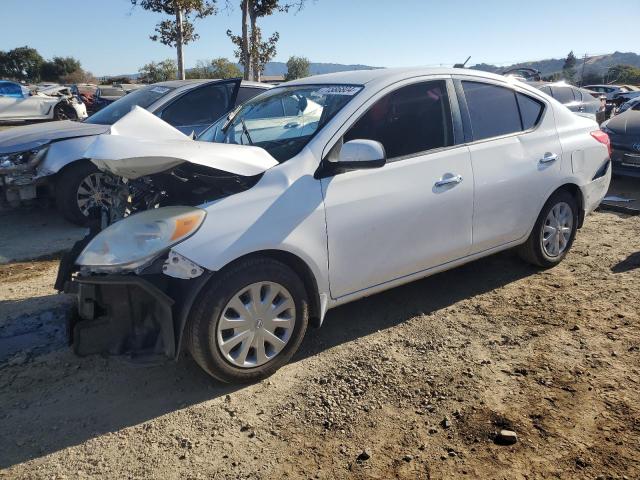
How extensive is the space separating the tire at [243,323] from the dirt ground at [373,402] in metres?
0.16

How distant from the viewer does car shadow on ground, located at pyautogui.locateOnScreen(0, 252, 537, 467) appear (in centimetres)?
285

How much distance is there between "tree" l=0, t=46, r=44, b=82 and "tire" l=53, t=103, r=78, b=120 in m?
32.7

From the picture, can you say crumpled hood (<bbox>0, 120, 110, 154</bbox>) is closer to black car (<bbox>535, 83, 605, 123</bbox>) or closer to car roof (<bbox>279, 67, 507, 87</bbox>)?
car roof (<bbox>279, 67, 507, 87</bbox>)

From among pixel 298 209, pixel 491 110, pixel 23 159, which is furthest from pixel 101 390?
pixel 23 159

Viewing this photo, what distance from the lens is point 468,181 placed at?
155 inches

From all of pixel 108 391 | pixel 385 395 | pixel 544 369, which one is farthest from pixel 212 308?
pixel 544 369

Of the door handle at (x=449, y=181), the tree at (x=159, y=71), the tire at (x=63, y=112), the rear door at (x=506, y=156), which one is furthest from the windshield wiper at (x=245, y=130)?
the tree at (x=159, y=71)

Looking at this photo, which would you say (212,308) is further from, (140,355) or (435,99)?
(435,99)

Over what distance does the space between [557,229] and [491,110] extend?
1334 millimetres

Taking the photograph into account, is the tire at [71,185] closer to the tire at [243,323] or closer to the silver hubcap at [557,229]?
the tire at [243,323]

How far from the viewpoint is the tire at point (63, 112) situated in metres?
20.5

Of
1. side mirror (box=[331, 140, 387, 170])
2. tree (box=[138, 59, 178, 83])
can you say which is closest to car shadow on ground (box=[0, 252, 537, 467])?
side mirror (box=[331, 140, 387, 170])

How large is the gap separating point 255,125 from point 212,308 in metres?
1.77

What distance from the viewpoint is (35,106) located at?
20234 mm
